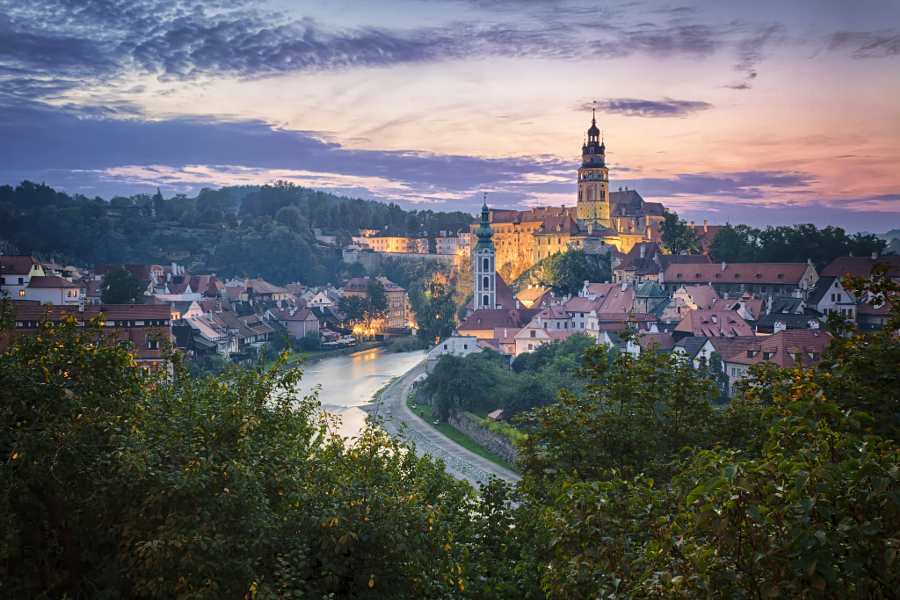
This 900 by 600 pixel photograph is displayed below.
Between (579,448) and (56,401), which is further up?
(56,401)

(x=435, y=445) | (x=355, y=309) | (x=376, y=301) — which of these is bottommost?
(x=435, y=445)

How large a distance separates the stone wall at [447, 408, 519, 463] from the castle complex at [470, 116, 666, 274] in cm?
4444

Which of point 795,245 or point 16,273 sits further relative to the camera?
point 795,245

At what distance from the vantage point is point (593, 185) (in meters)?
80.4

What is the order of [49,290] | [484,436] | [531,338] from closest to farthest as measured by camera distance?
[484,436]
[49,290]
[531,338]

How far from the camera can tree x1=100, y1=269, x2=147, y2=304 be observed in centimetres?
4662

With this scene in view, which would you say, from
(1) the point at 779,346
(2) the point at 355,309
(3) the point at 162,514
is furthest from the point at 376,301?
(3) the point at 162,514

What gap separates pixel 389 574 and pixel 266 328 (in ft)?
176

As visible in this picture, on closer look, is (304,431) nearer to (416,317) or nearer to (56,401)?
(56,401)

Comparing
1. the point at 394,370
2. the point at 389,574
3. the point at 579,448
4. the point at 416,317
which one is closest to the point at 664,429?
the point at 579,448

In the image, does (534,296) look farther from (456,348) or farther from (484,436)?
(484,436)

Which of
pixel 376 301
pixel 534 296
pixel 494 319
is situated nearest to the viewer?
pixel 494 319

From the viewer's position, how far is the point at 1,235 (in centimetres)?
7412

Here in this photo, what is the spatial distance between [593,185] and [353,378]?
43.4 metres
